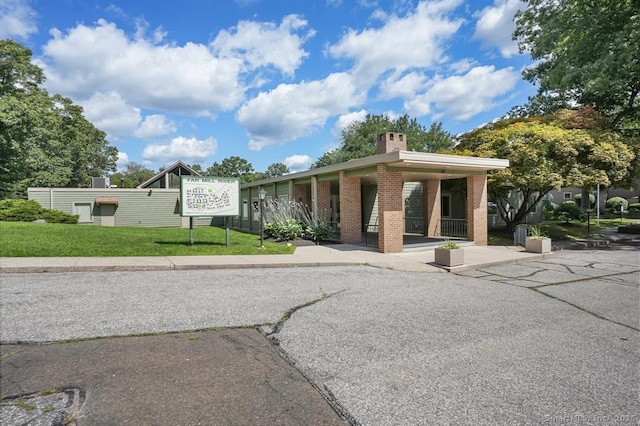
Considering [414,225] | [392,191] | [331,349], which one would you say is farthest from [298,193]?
[331,349]

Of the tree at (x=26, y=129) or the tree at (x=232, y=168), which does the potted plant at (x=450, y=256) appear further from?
the tree at (x=232, y=168)

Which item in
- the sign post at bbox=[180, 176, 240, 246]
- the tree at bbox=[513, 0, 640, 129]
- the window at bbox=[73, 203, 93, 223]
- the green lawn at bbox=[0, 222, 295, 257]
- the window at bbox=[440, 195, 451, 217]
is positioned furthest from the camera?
the window at bbox=[73, 203, 93, 223]

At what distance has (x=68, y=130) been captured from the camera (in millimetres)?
40750

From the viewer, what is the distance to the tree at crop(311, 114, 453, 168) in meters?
52.1

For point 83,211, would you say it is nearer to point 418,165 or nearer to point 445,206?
point 418,165

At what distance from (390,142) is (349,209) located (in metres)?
3.95

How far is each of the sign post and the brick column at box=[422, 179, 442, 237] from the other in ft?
30.8

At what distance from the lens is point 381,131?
5428 cm

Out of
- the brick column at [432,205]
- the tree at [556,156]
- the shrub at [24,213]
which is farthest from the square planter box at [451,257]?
the shrub at [24,213]

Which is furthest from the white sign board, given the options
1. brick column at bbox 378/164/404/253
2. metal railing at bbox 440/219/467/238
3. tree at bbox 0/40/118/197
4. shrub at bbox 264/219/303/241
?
tree at bbox 0/40/118/197

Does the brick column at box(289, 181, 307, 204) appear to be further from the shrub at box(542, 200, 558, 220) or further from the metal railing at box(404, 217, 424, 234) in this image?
the shrub at box(542, 200, 558, 220)

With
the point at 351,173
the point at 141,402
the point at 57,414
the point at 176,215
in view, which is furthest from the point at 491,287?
the point at 176,215

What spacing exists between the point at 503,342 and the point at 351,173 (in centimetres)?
1130

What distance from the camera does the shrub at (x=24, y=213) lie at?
19.3m
